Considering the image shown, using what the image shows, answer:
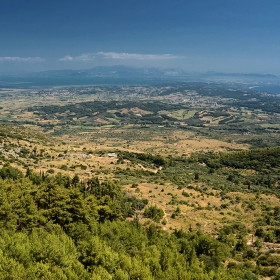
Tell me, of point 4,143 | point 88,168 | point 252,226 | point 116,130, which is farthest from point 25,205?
point 116,130

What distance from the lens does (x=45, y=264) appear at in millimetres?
17266

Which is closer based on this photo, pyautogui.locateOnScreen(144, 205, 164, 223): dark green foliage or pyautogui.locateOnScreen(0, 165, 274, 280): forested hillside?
pyautogui.locateOnScreen(0, 165, 274, 280): forested hillside

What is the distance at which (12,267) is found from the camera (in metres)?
16.4

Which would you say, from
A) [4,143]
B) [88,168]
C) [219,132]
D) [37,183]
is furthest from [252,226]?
[219,132]

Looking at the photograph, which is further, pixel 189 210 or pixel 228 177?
pixel 228 177

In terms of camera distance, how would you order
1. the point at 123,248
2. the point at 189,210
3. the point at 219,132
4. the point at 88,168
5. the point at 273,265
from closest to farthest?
the point at 123,248 < the point at 273,265 < the point at 189,210 < the point at 88,168 < the point at 219,132

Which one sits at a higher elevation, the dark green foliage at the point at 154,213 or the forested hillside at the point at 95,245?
the forested hillside at the point at 95,245

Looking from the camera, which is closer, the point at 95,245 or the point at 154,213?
the point at 95,245

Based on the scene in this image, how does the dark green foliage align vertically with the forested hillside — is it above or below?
below

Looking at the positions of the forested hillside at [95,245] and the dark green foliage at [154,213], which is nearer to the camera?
the forested hillside at [95,245]

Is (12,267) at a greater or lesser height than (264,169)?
greater

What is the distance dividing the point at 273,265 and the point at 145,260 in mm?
13474

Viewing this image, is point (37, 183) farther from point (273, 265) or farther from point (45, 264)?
point (273, 265)

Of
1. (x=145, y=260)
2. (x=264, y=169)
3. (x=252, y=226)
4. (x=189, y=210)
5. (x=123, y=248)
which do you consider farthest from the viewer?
(x=264, y=169)
